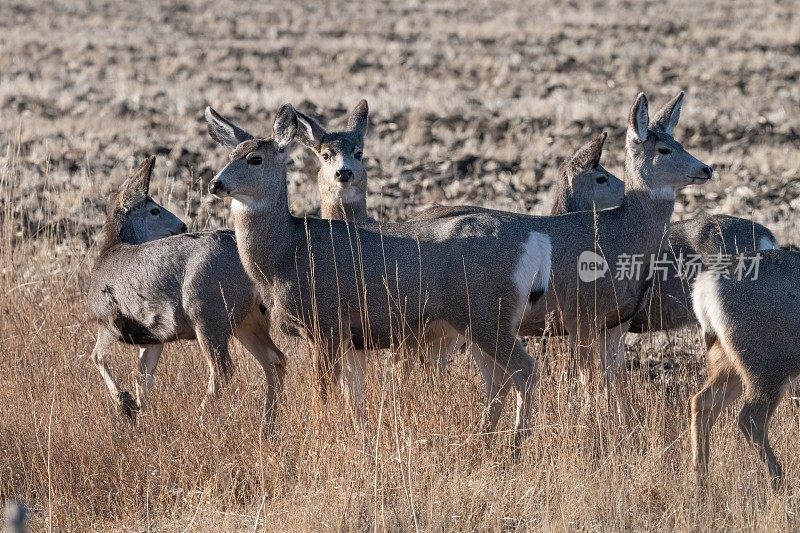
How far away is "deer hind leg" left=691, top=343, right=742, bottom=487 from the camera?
7.08 m

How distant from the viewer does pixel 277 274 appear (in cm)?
776

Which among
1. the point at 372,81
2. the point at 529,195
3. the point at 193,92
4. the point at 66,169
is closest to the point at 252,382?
the point at 529,195

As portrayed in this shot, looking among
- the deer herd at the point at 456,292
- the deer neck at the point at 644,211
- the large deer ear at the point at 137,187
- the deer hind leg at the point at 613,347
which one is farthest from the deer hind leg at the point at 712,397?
the large deer ear at the point at 137,187

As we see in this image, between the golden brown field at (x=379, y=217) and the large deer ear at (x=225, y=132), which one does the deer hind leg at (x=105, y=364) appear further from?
the large deer ear at (x=225, y=132)

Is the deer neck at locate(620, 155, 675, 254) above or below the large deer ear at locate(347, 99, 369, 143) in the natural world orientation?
below

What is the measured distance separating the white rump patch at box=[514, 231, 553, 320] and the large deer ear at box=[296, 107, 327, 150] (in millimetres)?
2555

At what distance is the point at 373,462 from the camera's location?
675 cm

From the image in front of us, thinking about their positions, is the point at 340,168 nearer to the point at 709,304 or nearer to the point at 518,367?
the point at 518,367

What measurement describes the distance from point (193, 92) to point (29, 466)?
788 inches

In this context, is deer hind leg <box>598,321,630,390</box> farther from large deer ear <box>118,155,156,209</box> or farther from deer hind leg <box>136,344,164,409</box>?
large deer ear <box>118,155,156,209</box>

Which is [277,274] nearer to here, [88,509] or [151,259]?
[151,259]

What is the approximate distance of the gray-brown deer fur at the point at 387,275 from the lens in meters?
7.56

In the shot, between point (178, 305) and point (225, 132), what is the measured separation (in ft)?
3.73

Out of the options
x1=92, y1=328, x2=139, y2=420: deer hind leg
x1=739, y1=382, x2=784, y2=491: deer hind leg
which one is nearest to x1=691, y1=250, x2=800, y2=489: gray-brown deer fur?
x1=739, y1=382, x2=784, y2=491: deer hind leg
